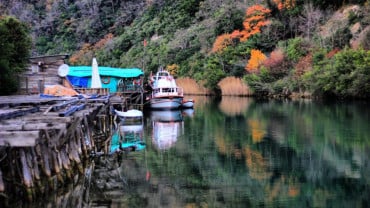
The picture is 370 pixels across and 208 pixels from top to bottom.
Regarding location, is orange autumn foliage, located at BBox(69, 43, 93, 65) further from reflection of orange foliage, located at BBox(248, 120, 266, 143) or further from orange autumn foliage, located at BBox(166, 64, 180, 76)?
reflection of orange foliage, located at BBox(248, 120, 266, 143)

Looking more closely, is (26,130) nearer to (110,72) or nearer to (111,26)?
(110,72)

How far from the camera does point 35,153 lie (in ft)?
43.8

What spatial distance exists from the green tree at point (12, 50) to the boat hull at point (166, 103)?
12.6 meters

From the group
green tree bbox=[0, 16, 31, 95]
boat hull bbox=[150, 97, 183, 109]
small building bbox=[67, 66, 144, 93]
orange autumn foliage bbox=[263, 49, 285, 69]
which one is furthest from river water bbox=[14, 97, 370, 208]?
orange autumn foliage bbox=[263, 49, 285, 69]

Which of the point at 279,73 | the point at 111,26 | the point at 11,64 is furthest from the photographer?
→ the point at 111,26

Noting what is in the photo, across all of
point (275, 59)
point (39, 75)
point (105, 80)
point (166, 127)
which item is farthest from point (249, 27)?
point (166, 127)

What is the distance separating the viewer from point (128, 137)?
2770cm

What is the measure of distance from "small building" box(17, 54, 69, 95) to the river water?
7.31 metres

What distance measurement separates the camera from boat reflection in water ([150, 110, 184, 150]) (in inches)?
1016

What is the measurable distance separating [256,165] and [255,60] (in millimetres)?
41880

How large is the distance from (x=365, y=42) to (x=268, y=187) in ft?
113

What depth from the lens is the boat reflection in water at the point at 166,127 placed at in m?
25.8

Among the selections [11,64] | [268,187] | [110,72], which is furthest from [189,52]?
[268,187]

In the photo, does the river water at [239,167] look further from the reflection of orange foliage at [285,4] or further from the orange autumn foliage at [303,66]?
the reflection of orange foliage at [285,4]
